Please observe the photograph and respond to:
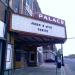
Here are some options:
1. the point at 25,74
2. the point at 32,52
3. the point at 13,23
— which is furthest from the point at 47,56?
the point at 13,23

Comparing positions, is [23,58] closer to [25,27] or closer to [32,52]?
[32,52]

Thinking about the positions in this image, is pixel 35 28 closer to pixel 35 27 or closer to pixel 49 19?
pixel 35 27

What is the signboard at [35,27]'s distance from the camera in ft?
75.1

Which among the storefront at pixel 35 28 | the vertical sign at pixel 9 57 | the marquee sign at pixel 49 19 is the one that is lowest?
the vertical sign at pixel 9 57

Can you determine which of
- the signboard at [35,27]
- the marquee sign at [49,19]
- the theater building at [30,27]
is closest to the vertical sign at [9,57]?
the theater building at [30,27]

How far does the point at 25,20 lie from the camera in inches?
928

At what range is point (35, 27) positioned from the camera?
24.5m

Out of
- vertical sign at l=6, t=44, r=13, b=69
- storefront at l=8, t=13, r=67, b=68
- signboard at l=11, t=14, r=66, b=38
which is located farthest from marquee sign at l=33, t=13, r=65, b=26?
vertical sign at l=6, t=44, r=13, b=69

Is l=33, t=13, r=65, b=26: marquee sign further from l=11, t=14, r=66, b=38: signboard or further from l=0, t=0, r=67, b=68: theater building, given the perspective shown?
l=11, t=14, r=66, b=38: signboard

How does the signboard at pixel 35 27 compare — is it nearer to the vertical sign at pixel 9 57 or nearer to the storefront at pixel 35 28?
the storefront at pixel 35 28

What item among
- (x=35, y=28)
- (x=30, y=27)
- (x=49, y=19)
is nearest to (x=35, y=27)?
(x=35, y=28)

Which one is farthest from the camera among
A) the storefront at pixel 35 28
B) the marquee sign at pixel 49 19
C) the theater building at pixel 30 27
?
the marquee sign at pixel 49 19

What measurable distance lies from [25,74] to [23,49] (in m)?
13.4

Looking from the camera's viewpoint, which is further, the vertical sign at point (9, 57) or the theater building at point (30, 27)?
the theater building at point (30, 27)
